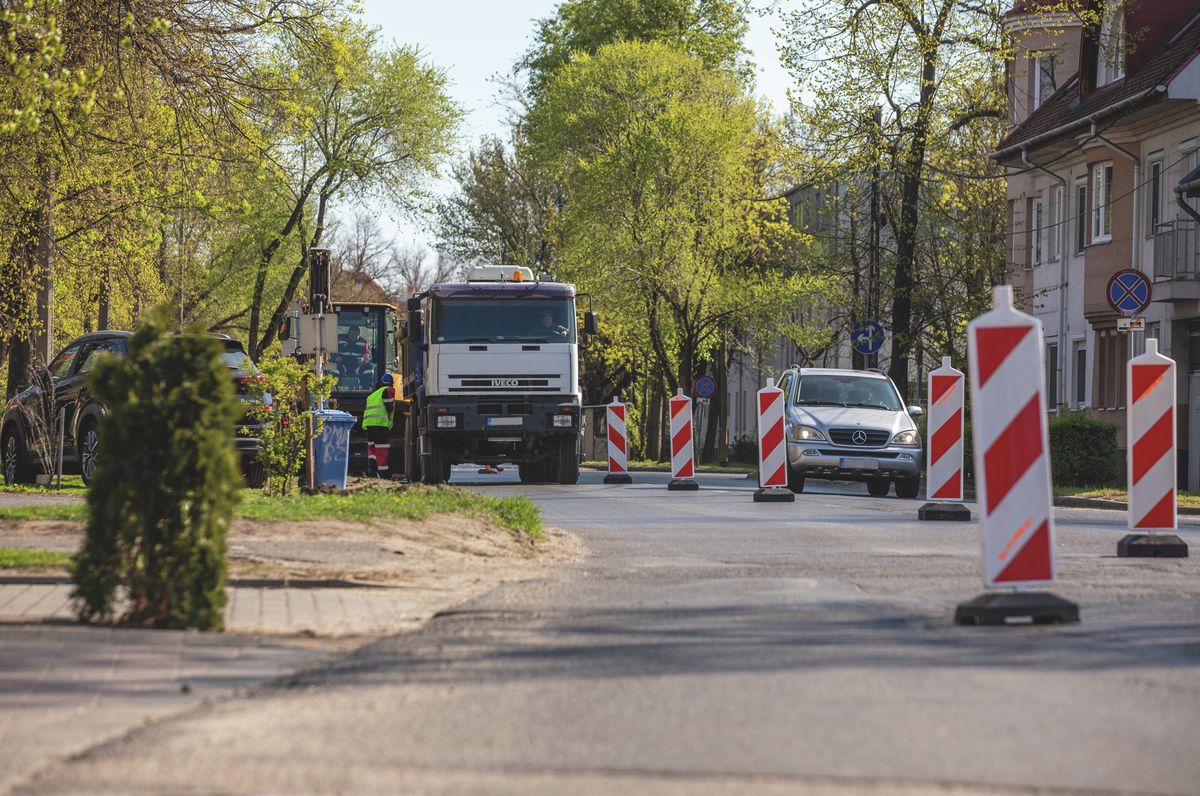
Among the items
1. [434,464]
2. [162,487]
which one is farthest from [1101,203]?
[162,487]

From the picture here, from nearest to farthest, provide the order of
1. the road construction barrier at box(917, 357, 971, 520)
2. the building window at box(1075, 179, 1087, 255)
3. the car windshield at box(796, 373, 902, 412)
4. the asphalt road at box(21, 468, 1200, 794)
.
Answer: the asphalt road at box(21, 468, 1200, 794) → the road construction barrier at box(917, 357, 971, 520) → the car windshield at box(796, 373, 902, 412) → the building window at box(1075, 179, 1087, 255)

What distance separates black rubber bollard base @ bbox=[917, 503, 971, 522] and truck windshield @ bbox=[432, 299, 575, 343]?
10.8 metres

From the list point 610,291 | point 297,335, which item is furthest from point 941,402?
A: point 610,291

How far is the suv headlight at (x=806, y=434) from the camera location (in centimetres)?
2677

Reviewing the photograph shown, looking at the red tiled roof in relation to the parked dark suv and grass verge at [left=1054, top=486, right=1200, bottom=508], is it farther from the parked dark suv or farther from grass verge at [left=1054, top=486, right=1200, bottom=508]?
the parked dark suv

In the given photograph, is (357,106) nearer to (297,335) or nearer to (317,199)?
(317,199)

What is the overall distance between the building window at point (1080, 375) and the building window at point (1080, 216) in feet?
7.14

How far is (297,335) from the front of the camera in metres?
25.2

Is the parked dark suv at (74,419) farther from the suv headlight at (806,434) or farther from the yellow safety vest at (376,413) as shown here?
the suv headlight at (806,434)

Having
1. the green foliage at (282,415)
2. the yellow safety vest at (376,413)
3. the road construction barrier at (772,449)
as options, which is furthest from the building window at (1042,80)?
the green foliage at (282,415)

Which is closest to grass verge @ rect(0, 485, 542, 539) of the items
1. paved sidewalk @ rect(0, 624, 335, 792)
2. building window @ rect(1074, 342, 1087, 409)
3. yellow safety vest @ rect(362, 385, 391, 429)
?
paved sidewalk @ rect(0, 624, 335, 792)

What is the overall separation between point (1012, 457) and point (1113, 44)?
32993mm

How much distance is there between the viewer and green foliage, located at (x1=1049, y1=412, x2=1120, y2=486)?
1136 inches

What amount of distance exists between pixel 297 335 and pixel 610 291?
3132 centimetres
